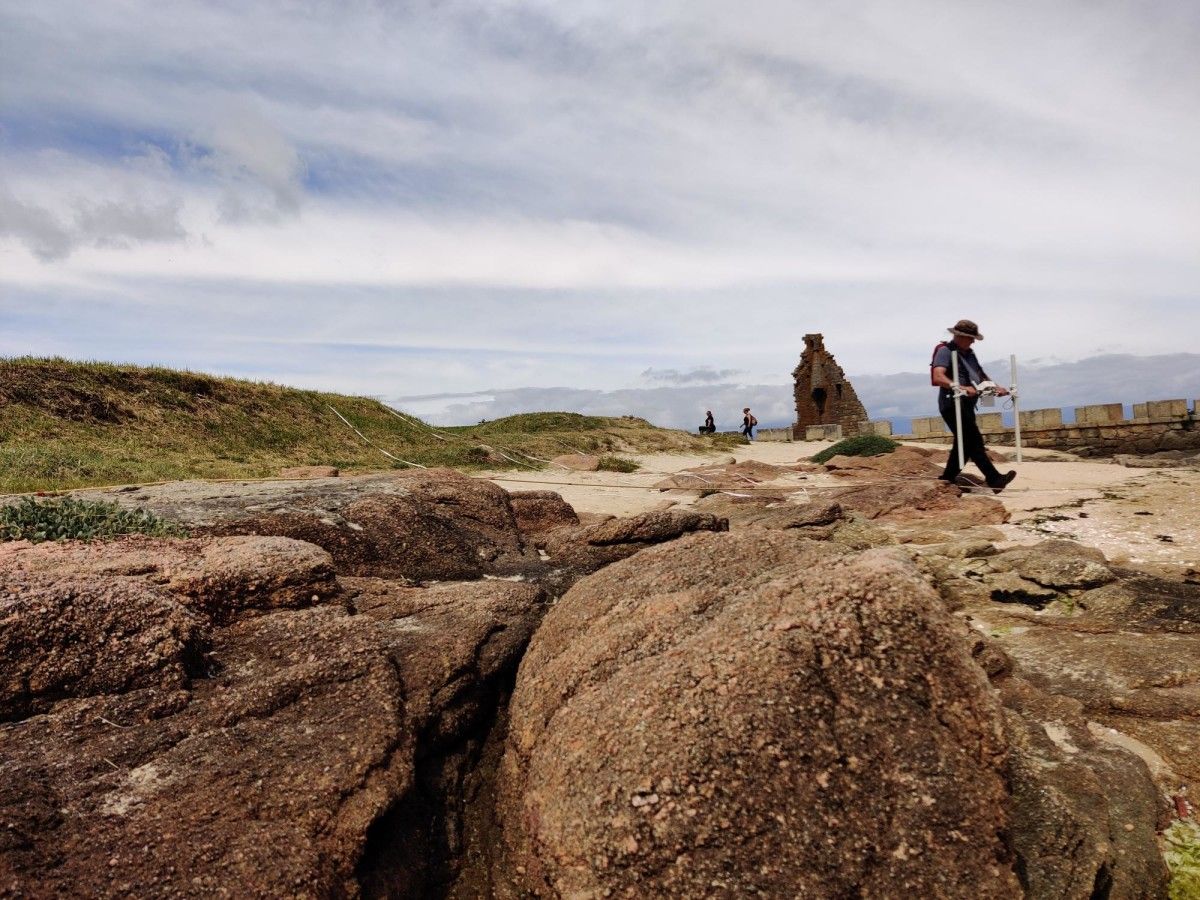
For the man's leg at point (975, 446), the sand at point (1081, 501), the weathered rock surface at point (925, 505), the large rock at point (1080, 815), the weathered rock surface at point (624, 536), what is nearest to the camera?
the large rock at point (1080, 815)

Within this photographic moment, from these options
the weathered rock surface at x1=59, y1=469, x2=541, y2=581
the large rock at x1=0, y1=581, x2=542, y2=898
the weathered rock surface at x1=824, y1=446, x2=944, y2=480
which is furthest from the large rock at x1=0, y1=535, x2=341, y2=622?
the weathered rock surface at x1=824, y1=446, x2=944, y2=480

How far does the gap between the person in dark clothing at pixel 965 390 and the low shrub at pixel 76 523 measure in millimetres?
8946

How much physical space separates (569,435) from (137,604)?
65.8 ft

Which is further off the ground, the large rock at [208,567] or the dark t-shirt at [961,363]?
the dark t-shirt at [961,363]

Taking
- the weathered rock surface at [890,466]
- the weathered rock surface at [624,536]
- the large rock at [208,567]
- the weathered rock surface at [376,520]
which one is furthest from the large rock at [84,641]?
the weathered rock surface at [890,466]

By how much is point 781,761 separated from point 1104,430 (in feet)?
91.8

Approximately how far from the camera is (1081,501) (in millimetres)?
8828

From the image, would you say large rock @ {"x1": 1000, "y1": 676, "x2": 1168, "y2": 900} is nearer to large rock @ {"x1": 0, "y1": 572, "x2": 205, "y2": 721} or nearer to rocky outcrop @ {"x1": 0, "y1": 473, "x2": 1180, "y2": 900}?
rocky outcrop @ {"x1": 0, "y1": 473, "x2": 1180, "y2": 900}

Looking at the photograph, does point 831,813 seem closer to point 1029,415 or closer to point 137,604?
point 137,604

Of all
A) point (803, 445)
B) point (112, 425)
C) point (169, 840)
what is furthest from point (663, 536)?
point (803, 445)

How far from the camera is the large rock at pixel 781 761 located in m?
2.53

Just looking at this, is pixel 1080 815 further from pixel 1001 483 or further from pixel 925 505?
pixel 1001 483

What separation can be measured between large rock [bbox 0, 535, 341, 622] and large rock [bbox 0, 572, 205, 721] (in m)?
0.33

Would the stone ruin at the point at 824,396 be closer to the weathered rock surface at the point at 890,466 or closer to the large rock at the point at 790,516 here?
the weathered rock surface at the point at 890,466
